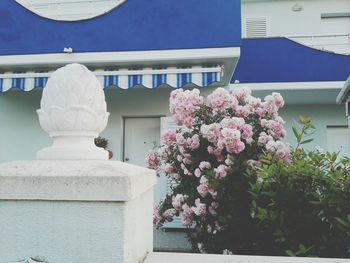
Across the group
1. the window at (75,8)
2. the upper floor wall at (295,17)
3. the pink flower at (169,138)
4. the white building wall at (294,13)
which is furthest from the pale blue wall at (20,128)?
the white building wall at (294,13)

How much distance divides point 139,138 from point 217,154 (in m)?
4.96

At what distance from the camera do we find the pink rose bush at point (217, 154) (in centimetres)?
411

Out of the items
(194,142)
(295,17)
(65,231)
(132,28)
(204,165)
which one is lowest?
(65,231)

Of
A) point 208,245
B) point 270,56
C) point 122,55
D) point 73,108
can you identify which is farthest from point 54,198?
point 270,56

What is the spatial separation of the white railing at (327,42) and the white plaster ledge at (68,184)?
11128 mm

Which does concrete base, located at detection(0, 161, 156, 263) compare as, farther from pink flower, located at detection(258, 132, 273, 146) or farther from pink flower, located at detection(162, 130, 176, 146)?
pink flower, located at detection(162, 130, 176, 146)

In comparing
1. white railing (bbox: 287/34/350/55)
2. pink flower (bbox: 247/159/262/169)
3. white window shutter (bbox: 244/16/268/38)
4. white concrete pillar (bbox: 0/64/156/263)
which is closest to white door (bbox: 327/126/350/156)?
white railing (bbox: 287/34/350/55)

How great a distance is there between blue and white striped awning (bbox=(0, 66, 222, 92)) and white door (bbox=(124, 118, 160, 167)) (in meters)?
1.61

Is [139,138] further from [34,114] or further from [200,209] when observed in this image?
[200,209]

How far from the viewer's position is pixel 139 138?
9016mm

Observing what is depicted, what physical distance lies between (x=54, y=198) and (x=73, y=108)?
561 mm

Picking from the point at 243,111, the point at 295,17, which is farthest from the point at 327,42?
the point at 243,111

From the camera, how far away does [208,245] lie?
4387mm

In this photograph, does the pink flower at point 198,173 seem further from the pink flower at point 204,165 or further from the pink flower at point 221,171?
the pink flower at point 221,171
